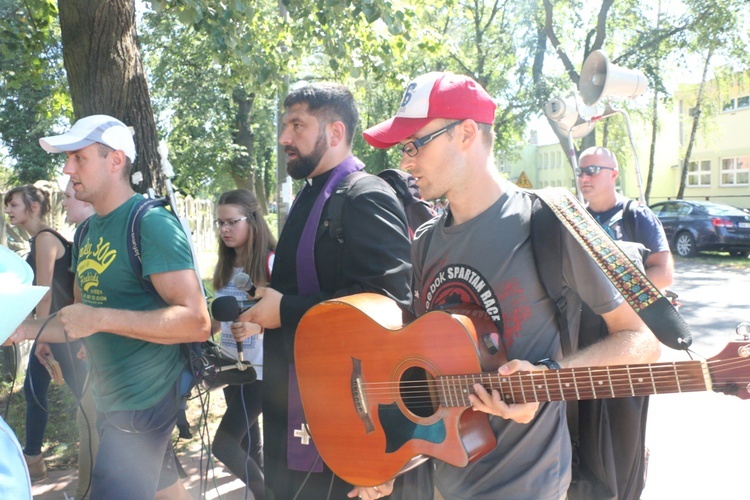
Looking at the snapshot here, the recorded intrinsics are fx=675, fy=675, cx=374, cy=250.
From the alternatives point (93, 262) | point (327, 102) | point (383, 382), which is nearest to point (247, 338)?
point (93, 262)

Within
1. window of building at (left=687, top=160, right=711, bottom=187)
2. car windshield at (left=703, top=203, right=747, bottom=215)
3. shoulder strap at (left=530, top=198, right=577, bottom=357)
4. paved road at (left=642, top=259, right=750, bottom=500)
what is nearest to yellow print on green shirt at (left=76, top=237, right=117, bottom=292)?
shoulder strap at (left=530, top=198, right=577, bottom=357)

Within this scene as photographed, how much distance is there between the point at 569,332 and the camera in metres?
1.97

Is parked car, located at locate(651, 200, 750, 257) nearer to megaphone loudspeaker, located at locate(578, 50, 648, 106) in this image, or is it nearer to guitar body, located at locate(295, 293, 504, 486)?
megaphone loudspeaker, located at locate(578, 50, 648, 106)

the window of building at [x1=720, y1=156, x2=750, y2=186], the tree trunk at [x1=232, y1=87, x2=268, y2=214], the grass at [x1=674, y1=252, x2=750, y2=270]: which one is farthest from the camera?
the window of building at [x1=720, y1=156, x2=750, y2=186]

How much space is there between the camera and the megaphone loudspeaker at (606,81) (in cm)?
404

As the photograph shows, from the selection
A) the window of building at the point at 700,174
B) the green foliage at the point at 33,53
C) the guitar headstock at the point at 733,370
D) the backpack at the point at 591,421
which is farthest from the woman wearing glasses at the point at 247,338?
the window of building at the point at 700,174

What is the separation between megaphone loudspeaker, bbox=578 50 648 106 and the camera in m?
4.04

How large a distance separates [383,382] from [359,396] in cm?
14

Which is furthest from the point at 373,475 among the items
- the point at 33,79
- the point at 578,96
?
the point at 33,79

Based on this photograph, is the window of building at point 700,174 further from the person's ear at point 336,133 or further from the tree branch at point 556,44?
the person's ear at point 336,133

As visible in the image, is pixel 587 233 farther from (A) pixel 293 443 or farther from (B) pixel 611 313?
(A) pixel 293 443

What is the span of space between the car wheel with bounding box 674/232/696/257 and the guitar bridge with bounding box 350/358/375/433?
17.8m

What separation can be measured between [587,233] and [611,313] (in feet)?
0.75

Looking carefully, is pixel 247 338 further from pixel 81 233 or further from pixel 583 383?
pixel 583 383
